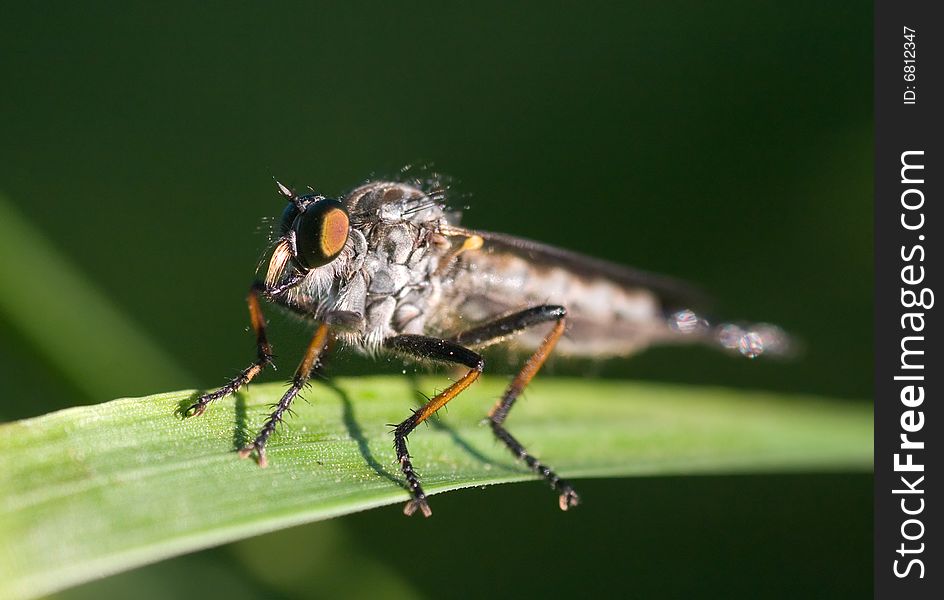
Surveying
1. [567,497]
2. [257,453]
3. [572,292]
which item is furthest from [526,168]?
[257,453]

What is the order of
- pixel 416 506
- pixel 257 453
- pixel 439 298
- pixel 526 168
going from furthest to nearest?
pixel 526 168 → pixel 439 298 → pixel 416 506 → pixel 257 453

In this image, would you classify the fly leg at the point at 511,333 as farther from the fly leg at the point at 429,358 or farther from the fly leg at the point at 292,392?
the fly leg at the point at 292,392

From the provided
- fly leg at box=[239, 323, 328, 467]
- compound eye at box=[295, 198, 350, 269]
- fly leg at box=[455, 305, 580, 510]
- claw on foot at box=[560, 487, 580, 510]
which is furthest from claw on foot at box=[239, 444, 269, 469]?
claw on foot at box=[560, 487, 580, 510]

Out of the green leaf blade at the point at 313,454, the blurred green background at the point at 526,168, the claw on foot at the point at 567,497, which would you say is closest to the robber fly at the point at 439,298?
the claw on foot at the point at 567,497

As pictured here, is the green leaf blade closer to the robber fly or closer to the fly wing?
the robber fly

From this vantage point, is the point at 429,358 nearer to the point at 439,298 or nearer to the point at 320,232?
the point at 439,298
